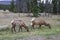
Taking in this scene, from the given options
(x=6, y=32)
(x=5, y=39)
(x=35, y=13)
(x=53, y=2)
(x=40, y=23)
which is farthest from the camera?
(x=53, y=2)

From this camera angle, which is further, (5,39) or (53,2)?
(53,2)

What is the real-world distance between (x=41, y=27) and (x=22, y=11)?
11382mm

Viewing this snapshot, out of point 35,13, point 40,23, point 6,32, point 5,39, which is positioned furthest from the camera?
point 35,13

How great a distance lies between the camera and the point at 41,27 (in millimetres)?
13078

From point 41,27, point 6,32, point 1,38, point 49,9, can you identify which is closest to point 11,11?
point 49,9

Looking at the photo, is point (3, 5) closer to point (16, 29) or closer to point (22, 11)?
point (22, 11)

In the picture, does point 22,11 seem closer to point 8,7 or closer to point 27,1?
point 27,1

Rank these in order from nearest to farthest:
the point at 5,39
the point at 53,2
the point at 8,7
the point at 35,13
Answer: the point at 5,39 < the point at 35,13 < the point at 53,2 < the point at 8,7

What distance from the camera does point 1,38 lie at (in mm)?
9594

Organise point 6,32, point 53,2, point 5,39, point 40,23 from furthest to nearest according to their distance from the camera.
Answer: point 53,2 → point 40,23 → point 6,32 → point 5,39

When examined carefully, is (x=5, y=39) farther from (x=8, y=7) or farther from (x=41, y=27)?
(x=8, y=7)

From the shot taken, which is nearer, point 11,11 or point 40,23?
point 40,23

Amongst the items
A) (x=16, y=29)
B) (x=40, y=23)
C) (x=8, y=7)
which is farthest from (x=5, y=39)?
(x=8, y=7)

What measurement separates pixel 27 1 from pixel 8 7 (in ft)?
12.1
